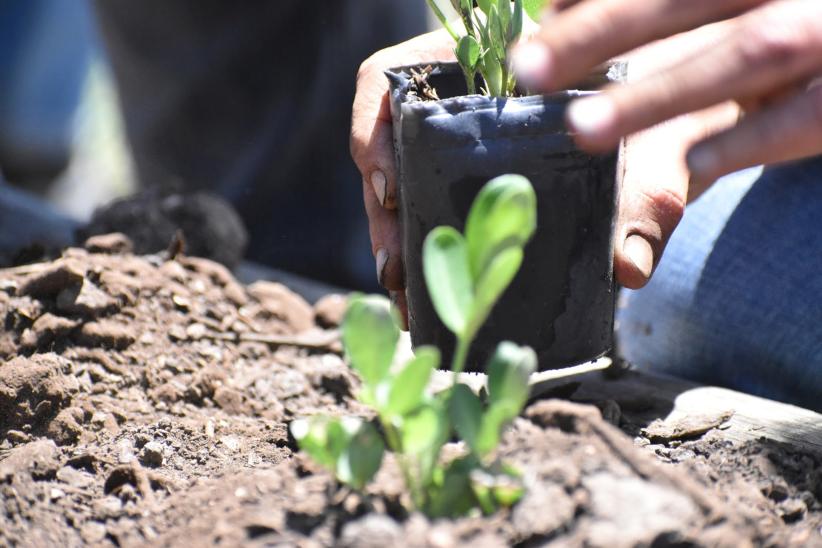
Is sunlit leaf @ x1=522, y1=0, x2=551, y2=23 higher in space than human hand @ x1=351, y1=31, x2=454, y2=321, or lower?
higher

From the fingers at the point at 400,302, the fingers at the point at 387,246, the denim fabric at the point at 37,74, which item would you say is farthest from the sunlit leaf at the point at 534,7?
the denim fabric at the point at 37,74

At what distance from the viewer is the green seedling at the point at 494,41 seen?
3.77 feet

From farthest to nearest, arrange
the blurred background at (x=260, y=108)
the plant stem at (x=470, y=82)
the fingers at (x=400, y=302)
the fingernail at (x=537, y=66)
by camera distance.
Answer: the blurred background at (x=260, y=108) → the fingers at (x=400, y=302) → the plant stem at (x=470, y=82) → the fingernail at (x=537, y=66)

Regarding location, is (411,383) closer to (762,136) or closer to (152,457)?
(762,136)

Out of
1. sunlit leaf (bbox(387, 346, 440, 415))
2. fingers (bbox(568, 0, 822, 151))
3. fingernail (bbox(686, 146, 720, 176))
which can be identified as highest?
fingers (bbox(568, 0, 822, 151))

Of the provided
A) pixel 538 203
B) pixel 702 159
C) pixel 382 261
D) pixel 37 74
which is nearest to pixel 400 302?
pixel 382 261

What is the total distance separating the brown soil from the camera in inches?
30.7

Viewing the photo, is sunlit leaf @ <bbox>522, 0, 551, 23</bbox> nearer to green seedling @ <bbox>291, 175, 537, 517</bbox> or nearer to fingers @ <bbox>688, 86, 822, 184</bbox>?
fingers @ <bbox>688, 86, 822, 184</bbox>

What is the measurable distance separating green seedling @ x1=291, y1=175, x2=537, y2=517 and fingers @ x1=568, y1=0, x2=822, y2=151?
10 cm

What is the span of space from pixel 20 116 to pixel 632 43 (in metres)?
3.44

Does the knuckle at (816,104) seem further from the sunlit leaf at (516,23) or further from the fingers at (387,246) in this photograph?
the fingers at (387,246)

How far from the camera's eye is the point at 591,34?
33.4 inches

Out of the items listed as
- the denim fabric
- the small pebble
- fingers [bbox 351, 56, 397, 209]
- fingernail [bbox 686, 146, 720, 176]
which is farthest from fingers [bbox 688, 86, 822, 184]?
the denim fabric

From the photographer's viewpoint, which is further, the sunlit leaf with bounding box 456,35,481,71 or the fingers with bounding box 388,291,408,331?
the fingers with bounding box 388,291,408,331
